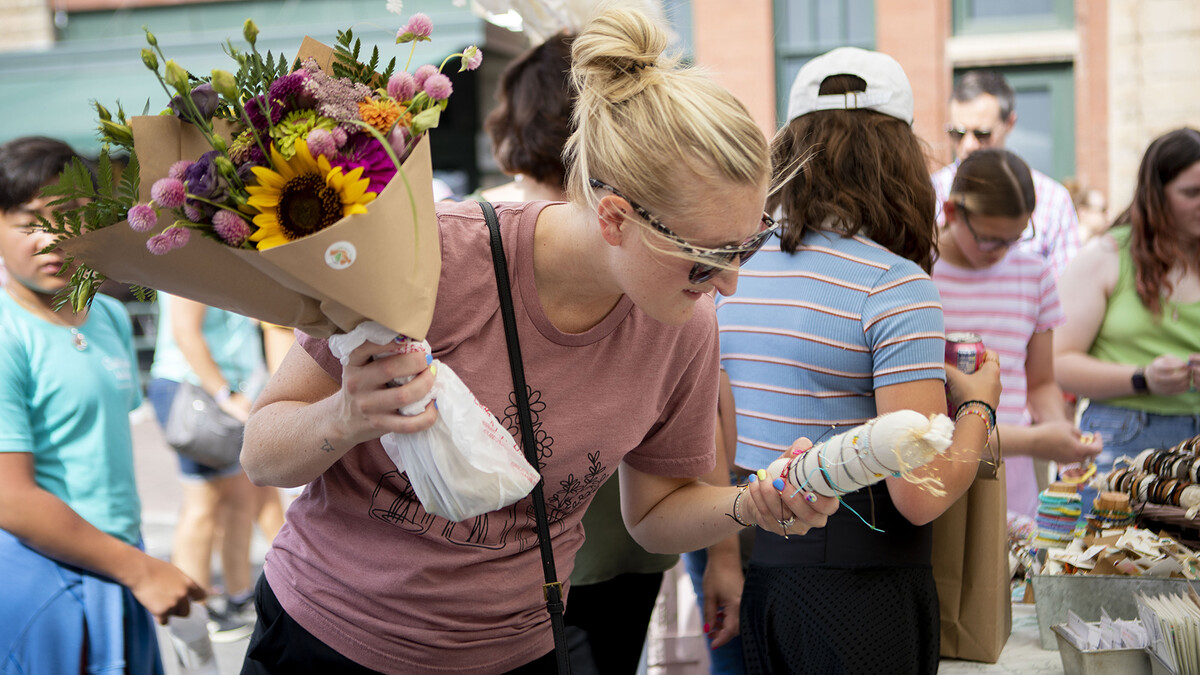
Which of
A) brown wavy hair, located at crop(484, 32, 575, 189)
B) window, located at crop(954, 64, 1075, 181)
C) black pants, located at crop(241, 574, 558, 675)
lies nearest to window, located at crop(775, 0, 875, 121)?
window, located at crop(954, 64, 1075, 181)

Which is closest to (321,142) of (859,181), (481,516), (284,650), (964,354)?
(481,516)

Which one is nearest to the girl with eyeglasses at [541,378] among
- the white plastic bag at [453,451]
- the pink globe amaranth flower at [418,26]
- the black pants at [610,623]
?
the white plastic bag at [453,451]

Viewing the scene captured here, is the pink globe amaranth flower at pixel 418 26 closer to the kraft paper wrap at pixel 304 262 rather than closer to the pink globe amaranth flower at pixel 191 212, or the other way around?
the kraft paper wrap at pixel 304 262

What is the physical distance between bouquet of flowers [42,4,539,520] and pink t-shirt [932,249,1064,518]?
2.08 metres

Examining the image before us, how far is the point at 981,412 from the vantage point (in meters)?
1.78

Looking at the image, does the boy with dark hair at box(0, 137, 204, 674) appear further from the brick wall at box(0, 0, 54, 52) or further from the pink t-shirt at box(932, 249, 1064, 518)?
the brick wall at box(0, 0, 54, 52)

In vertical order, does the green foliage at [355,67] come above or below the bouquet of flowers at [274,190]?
above

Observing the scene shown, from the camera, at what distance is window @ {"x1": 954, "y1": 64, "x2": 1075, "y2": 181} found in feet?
29.1

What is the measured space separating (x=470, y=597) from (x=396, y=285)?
56cm

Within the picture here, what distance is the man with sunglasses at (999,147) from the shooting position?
4.13 m

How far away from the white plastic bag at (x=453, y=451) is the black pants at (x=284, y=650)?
36cm

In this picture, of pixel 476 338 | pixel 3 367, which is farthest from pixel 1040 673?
pixel 3 367

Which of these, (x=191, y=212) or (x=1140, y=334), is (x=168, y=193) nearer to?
(x=191, y=212)

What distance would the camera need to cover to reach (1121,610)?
5.99 feet
